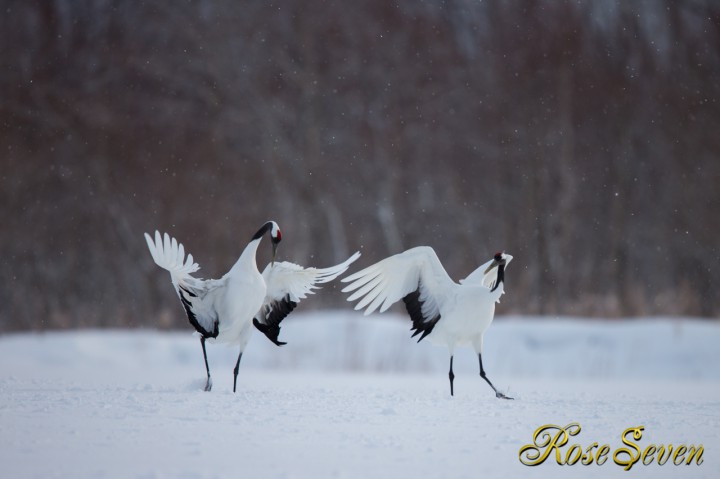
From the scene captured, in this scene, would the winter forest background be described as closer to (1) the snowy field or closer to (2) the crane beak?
(1) the snowy field

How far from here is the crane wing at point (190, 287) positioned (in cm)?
703

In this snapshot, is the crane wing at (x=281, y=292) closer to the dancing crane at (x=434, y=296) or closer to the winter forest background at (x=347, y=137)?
the dancing crane at (x=434, y=296)

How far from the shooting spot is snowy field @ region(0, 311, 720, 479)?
4.46m

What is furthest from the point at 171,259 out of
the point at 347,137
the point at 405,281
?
the point at 347,137

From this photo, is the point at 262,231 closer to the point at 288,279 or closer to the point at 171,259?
the point at 288,279

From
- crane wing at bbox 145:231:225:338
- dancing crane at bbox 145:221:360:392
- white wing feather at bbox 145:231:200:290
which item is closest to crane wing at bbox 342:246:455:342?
dancing crane at bbox 145:221:360:392

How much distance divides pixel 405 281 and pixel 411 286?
0.21 ft

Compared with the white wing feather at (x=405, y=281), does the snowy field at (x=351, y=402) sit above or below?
below

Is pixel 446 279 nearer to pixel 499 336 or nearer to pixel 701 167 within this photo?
pixel 499 336

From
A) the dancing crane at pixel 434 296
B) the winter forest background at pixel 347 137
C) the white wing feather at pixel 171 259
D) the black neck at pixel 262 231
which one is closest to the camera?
the white wing feather at pixel 171 259

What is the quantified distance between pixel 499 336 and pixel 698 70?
1296 cm

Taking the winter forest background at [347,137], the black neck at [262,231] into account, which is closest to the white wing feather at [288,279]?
the black neck at [262,231]

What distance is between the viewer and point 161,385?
7.81 m

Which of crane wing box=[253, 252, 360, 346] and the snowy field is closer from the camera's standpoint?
the snowy field
